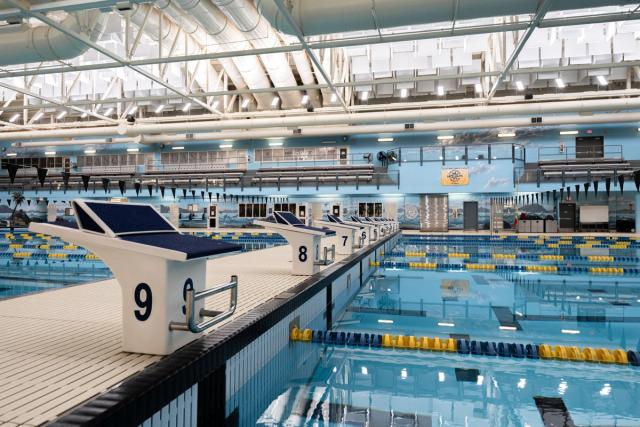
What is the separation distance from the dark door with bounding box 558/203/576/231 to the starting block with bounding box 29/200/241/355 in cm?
2504

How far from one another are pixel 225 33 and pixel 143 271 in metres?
11.2

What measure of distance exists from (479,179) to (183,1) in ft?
57.8

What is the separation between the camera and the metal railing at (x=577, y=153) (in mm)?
22672

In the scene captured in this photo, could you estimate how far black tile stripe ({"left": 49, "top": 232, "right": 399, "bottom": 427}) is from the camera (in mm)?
1729

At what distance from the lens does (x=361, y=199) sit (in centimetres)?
2595

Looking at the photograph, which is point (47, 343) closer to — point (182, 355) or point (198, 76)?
point (182, 355)

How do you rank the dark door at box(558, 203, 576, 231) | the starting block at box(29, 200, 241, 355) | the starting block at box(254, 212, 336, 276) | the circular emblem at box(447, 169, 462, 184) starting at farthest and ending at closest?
the dark door at box(558, 203, 576, 231) → the circular emblem at box(447, 169, 462, 184) → the starting block at box(254, 212, 336, 276) → the starting block at box(29, 200, 241, 355)

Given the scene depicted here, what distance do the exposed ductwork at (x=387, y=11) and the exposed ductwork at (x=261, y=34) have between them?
2049 millimetres

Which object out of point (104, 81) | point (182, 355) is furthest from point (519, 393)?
point (104, 81)

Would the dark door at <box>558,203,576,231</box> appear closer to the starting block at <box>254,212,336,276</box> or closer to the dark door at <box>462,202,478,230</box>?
the dark door at <box>462,202,478,230</box>

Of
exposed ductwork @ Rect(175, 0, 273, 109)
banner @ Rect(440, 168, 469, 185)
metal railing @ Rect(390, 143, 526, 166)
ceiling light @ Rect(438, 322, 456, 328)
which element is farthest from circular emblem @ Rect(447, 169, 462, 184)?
ceiling light @ Rect(438, 322, 456, 328)

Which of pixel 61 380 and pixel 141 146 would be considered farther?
pixel 141 146

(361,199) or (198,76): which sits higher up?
(198,76)

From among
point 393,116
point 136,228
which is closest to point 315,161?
point 393,116
